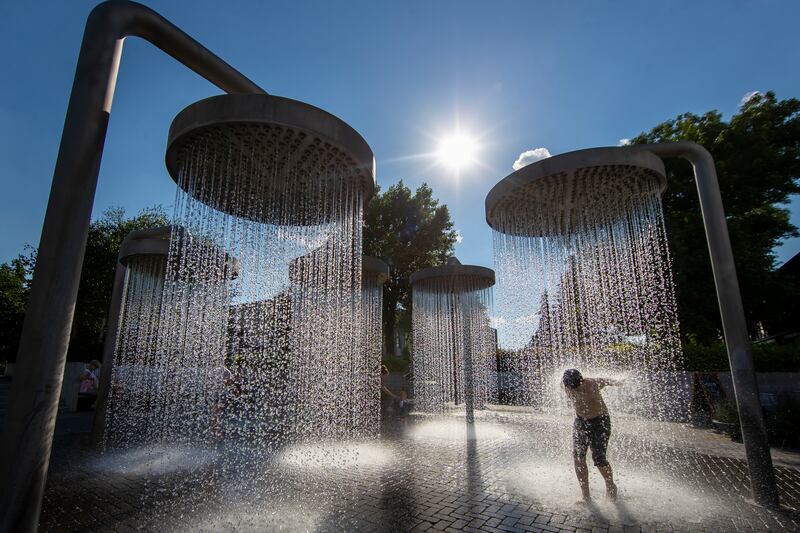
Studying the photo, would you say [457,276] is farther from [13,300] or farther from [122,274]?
[13,300]

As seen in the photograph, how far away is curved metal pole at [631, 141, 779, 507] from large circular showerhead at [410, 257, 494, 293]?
6562mm

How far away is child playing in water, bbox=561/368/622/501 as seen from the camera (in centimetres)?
528

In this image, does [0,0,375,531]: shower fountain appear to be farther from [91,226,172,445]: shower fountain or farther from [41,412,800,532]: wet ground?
[41,412,800,532]: wet ground

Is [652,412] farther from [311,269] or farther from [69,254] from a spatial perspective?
[69,254]

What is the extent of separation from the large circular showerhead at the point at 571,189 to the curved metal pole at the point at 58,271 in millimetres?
5071

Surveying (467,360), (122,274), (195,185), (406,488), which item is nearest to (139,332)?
(122,274)

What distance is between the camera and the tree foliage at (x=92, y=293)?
24.0 metres

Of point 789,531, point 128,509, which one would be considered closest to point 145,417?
point 128,509

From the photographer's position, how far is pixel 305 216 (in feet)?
24.2

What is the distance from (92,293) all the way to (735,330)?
28.8 meters

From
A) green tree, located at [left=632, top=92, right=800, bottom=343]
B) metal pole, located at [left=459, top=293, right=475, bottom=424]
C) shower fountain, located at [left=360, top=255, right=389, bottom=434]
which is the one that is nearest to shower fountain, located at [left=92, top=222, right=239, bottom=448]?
shower fountain, located at [left=360, top=255, right=389, bottom=434]

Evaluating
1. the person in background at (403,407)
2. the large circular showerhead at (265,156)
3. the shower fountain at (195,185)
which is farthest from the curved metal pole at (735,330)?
the person in background at (403,407)

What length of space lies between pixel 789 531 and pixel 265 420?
1207cm

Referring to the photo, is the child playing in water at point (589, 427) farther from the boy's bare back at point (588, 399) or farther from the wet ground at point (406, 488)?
the wet ground at point (406, 488)
